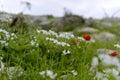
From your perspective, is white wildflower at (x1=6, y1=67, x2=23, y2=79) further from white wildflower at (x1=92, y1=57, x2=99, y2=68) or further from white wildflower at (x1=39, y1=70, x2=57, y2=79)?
white wildflower at (x1=92, y1=57, x2=99, y2=68)

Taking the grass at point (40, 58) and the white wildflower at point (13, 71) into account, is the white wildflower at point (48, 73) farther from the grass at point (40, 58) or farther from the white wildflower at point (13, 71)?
the white wildflower at point (13, 71)

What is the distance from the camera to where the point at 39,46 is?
21.3 ft

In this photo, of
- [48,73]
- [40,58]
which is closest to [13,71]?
[48,73]

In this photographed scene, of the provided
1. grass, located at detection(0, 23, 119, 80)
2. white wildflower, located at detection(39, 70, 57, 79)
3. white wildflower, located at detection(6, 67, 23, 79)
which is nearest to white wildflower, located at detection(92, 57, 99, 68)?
grass, located at detection(0, 23, 119, 80)

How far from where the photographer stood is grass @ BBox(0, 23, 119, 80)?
5.36 meters

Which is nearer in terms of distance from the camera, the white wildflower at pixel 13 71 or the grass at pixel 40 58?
the white wildflower at pixel 13 71

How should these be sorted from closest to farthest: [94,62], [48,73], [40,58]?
[48,73] < [40,58] < [94,62]

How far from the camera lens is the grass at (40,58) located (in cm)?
536

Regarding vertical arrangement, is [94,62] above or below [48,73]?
below

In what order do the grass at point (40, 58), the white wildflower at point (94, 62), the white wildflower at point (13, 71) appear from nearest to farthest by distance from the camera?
the white wildflower at point (13, 71), the grass at point (40, 58), the white wildflower at point (94, 62)

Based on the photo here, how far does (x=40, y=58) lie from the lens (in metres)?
5.93

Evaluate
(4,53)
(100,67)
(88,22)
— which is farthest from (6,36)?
(88,22)

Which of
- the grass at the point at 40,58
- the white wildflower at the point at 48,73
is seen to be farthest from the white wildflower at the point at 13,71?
the white wildflower at the point at 48,73

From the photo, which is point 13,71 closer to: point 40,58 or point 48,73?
point 48,73
